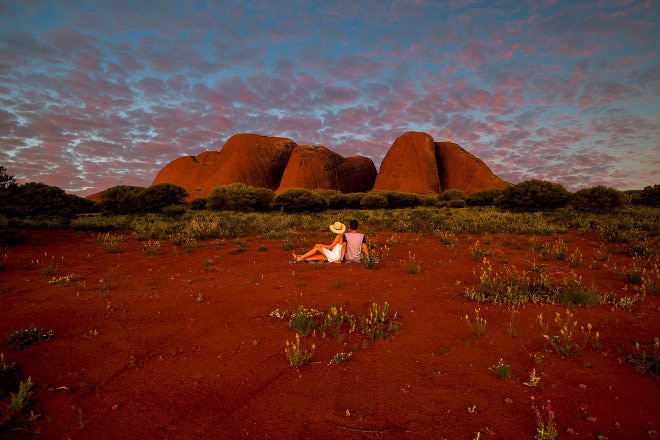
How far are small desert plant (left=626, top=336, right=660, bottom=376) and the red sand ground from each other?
10 cm

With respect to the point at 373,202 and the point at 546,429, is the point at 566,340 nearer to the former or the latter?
the point at 546,429

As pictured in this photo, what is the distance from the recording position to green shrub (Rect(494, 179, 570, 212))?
22.9 metres

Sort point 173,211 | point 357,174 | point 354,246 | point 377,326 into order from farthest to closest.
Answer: point 357,174, point 173,211, point 354,246, point 377,326

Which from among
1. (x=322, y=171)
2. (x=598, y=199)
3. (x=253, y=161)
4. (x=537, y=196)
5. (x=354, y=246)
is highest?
(x=253, y=161)

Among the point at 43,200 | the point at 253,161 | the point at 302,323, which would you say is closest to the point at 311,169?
the point at 253,161

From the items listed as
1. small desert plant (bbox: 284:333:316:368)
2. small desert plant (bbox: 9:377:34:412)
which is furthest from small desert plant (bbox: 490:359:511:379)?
small desert plant (bbox: 9:377:34:412)

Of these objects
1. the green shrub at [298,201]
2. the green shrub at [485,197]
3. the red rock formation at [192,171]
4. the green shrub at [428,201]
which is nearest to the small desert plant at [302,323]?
the green shrub at [298,201]

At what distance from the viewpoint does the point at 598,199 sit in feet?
68.8

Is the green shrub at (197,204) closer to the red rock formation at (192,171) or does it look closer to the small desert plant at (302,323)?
the red rock formation at (192,171)

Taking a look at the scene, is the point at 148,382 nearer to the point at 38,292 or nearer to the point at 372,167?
the point at 38,292

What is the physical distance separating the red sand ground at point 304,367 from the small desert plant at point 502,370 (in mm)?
96

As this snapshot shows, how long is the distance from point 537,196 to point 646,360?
22.0 meters

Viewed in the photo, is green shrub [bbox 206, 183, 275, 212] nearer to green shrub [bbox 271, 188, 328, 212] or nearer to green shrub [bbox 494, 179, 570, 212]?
green shrub [bbox 271, 188, 328, 212]

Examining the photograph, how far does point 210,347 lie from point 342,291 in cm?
289
